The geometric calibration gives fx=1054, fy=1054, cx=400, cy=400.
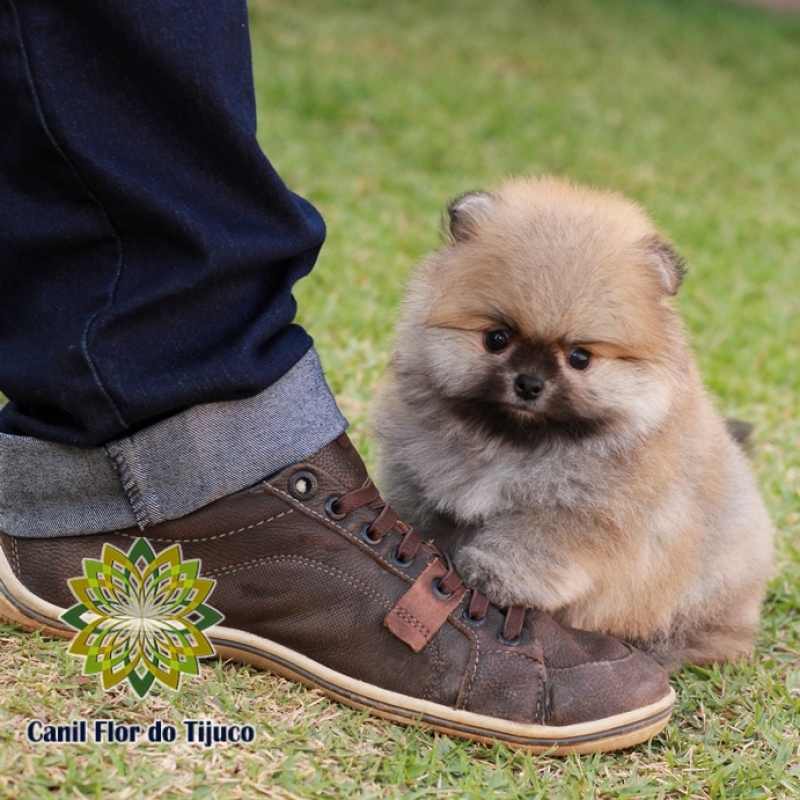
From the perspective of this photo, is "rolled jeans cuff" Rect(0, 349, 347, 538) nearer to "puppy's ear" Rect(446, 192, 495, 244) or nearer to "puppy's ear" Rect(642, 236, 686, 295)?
"puppy's ear" Rect(446, 192, 495, 244)

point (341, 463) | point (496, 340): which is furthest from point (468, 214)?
point (341, 463)

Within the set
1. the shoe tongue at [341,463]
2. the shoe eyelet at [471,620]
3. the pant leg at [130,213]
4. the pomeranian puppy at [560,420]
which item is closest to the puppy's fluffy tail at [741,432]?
the pomeranian puppy at [560,420]

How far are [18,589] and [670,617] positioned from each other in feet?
4.92

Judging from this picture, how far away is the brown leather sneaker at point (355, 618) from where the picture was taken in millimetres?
2117

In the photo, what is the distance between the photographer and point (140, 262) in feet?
6.22

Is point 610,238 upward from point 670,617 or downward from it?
upward

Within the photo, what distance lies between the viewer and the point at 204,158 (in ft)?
6.24

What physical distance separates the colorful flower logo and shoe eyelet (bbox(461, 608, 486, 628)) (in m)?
0.51

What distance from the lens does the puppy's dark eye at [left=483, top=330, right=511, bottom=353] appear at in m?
2.26

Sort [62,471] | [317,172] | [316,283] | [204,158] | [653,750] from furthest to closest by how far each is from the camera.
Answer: [317,172]
[316,283]
[653,750]
[62,471]
[204,158]

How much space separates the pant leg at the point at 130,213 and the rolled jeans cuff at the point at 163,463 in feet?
0.17

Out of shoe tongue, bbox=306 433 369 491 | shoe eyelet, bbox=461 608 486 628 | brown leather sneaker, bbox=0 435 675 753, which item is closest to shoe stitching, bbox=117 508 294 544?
brown leather sneaker, bbox=0 435 675 753

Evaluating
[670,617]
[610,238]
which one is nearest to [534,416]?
[610,238]

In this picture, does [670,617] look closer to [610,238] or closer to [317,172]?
[610,238]
